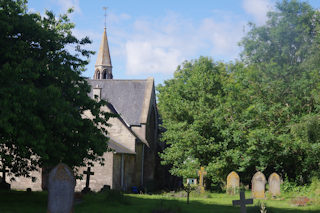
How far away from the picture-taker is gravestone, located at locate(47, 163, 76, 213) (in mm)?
13250

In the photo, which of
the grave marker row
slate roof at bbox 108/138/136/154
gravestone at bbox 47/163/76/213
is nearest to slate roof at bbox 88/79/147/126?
slate roof at bbox 108/138/136/154

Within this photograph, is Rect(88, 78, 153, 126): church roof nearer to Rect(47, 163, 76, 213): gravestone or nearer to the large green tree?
the large green tree

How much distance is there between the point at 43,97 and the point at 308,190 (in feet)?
66.7

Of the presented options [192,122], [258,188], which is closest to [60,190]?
[258,188]

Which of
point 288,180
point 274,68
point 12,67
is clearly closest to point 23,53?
point 12,67

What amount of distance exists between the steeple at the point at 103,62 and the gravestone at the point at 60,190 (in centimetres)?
4868

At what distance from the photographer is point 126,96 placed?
39062mm

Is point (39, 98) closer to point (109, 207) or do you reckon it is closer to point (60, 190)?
point (60, 190)

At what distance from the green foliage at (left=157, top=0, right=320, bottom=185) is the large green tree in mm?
13809

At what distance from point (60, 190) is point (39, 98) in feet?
12.5

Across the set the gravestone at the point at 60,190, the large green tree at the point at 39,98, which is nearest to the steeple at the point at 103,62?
the large green tree at the point at 39,98

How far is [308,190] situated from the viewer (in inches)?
1124

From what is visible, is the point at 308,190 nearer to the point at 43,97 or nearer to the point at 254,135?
the point at 254,135

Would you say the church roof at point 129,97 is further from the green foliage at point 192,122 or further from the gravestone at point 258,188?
the gravestone at point 258,188
